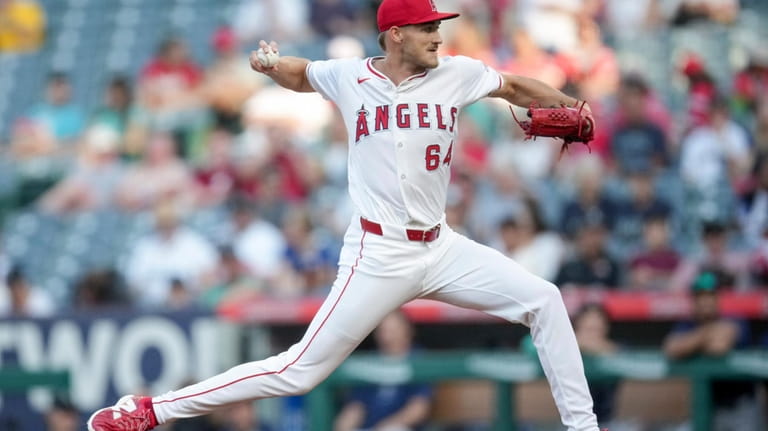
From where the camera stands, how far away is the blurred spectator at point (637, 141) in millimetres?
9648

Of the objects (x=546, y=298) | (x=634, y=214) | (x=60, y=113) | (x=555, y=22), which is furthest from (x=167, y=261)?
(x=546, y=298)

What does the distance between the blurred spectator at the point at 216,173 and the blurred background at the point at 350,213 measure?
0.8 inches

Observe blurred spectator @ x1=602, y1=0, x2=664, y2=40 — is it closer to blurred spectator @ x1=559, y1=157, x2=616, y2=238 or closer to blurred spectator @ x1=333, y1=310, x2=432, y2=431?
blurred spectator @ x1=559, y1=157, x2=616, y2=238

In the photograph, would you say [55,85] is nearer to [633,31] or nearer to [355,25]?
[355,25]

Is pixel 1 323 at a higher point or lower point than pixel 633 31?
lower

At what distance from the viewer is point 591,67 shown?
1052cm

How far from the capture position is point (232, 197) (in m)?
10.6

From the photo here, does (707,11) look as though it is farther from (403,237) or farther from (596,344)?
(403,237)

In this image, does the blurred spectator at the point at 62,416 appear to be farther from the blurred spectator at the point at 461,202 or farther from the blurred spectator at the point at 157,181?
the blurred spectator at the point at 157,181

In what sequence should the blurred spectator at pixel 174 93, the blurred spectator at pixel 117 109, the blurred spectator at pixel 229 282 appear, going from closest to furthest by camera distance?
1. the blurred spectator at pixel 229 282
2. the blurred spectator at pixel 174 93
3. the blurred spectator at pixel 117 109

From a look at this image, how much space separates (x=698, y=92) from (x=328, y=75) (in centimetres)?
554

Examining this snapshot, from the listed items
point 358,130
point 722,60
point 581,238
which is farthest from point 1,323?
point 722,60

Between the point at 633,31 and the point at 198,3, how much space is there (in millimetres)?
5144

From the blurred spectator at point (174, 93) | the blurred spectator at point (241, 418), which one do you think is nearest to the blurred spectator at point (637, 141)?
the blurred spectator at point (241, 418)
